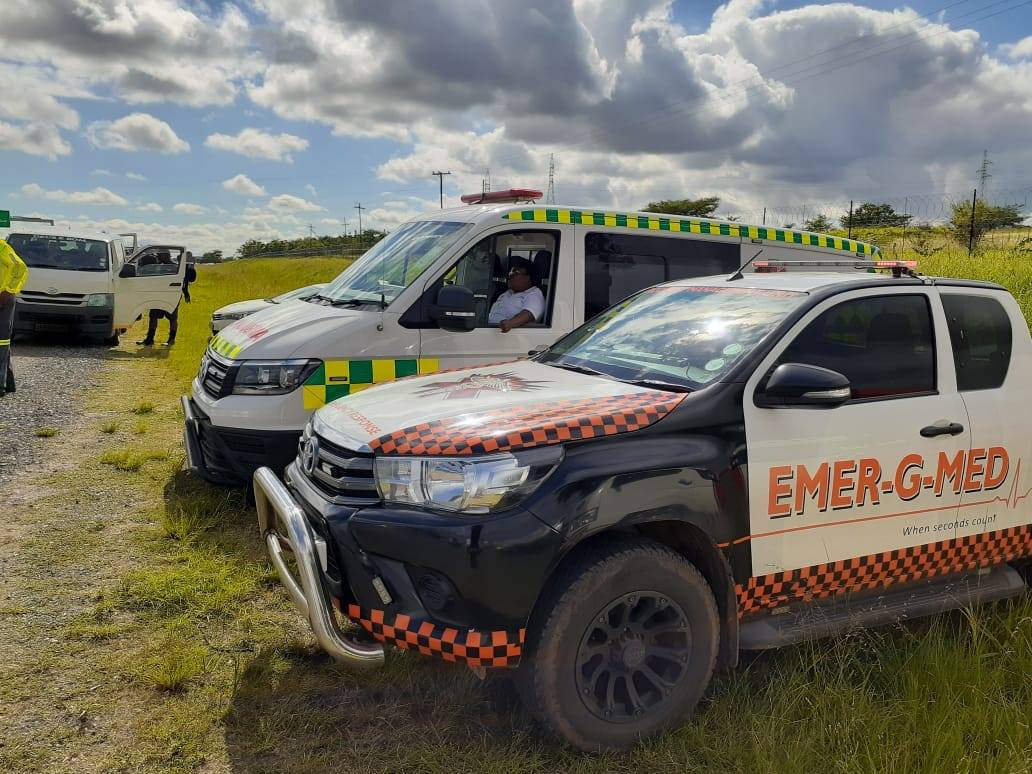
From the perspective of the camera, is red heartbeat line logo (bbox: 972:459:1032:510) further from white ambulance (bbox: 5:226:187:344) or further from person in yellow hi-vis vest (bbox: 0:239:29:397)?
white ambulance (bbox: 5:226:187:344)

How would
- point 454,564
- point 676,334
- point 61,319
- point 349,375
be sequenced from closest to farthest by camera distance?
point 454,564
point 676,334
point 349,375
point 61,319

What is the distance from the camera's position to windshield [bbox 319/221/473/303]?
5453 millimetres

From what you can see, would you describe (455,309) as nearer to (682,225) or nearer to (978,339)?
(682,225)

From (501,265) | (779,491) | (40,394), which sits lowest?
(40,394)

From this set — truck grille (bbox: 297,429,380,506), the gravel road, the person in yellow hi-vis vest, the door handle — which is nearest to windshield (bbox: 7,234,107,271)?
the gravel road

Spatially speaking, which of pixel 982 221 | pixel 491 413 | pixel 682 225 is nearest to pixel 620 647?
pixel 491 413

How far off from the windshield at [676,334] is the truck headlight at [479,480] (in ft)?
2.47

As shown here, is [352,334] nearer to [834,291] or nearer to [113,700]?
[113,700]

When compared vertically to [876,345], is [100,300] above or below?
above

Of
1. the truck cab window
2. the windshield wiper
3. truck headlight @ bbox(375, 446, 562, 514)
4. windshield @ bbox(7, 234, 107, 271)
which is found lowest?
truck headlight @ bbox(375, 446, 562, 514)

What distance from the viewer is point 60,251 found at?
13680 mm

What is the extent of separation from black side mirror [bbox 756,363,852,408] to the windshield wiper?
279 mm

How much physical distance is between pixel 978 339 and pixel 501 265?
9.51 feet

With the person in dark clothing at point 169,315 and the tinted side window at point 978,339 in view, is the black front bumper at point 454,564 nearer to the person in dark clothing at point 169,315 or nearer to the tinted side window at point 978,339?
the tinted side window at point 978,339
